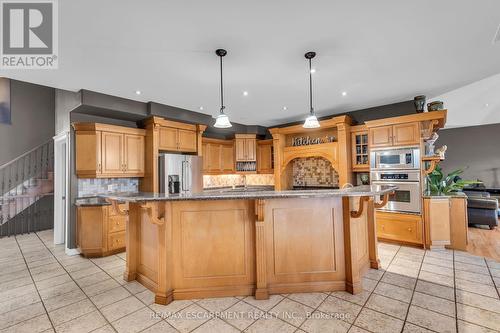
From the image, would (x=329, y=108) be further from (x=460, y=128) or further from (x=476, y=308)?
(x=460, y=128)

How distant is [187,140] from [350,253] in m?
3.98

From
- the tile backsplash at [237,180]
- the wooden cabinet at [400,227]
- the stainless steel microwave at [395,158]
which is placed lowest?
the wooden cabinet at [400,227]

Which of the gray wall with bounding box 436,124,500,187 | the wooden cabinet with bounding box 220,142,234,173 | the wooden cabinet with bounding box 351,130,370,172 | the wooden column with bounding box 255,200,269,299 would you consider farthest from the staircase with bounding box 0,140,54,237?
the gray wall with bounding box 436,124,500,187

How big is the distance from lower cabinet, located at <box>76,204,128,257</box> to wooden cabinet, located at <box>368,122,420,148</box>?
4.85m

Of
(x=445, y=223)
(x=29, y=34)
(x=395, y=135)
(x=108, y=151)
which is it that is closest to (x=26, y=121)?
(x=108, y=151)

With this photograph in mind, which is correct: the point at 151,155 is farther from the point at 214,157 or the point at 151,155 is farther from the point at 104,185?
the point at 214,157

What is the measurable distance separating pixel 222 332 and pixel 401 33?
3.38 meters

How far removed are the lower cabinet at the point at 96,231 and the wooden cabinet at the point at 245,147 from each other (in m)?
3.50

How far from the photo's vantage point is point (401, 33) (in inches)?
96.1

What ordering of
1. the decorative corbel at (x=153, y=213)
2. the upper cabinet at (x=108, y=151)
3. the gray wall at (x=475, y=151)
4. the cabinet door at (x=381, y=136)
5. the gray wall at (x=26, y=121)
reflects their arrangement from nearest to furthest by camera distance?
the decorative corbel at (x=153, y=213)
the upper cabinet at (x=108, y=151)
the cabinet door at (x=381, y=136)
the gray wall at (x=26, y=121)
the gray wall at (x=475, y=151)

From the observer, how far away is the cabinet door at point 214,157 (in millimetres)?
A: 6293

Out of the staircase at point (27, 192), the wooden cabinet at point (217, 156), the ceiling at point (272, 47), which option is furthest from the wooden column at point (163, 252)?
the staircase at point (27, 192)

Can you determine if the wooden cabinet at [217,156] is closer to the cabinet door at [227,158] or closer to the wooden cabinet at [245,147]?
the cabinet door at [227,158]

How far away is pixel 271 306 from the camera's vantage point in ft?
7.80
